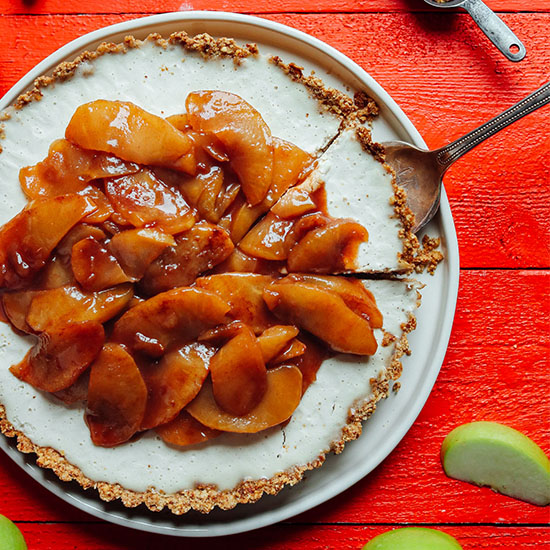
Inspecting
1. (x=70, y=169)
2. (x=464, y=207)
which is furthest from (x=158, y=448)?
(x=464, y=207)

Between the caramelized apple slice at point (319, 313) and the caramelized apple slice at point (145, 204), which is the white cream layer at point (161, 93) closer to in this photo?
the caramelized apple slice at point (145, 204)

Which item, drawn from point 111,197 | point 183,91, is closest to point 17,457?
point 111,197

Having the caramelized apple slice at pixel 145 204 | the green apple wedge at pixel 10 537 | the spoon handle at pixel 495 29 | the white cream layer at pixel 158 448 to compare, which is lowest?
the green apple wedge at pixel 10 537

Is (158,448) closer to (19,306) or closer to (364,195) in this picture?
(19,306)

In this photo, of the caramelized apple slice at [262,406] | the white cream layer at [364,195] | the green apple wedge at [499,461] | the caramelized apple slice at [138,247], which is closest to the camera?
the caramelized apple slice at [138,247]

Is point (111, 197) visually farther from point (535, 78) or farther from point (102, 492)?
point (535, 78)

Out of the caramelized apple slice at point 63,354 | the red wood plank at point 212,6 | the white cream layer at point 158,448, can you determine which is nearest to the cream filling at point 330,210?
the white cream layer at point 158,448
